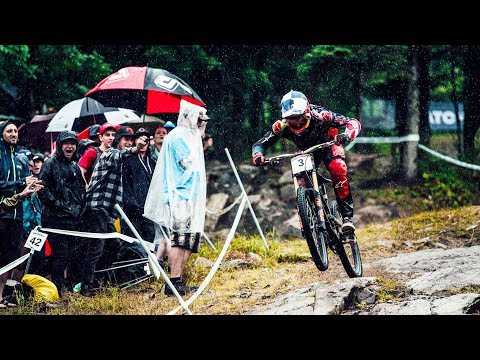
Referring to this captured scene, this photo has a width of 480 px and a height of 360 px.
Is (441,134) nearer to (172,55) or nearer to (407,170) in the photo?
(407,170)

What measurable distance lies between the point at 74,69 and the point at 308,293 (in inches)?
151

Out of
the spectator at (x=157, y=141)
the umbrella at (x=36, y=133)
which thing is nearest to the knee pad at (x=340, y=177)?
the spectator at (x=157, y=141)

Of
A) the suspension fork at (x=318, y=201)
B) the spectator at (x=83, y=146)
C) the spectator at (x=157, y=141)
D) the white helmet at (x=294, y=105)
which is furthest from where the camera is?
the spectator at (x=157, y=141)

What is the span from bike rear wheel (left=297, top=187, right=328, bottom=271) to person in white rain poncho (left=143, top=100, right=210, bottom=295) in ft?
3.00

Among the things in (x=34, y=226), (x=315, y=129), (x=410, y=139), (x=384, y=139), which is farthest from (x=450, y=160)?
(x=34, y=226)

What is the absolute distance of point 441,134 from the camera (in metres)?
9.02

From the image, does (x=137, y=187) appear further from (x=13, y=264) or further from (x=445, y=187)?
(x=445, y=187)

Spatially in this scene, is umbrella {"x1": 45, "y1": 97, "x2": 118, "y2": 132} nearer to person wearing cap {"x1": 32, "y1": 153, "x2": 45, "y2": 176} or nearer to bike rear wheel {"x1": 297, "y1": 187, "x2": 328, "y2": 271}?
person wearing cap {"x1": 32, "y1": 153, "x2": 45, "y2": 176}

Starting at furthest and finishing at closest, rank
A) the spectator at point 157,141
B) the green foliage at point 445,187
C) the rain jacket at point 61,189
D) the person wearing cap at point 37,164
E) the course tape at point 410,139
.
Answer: the course tape at point 410,139
the green foliage at point 445,187
the spectator at point 157,141
the person wearing cap at point 37,164
the rain jacket at point 61,189

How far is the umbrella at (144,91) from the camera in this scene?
18.0 feet

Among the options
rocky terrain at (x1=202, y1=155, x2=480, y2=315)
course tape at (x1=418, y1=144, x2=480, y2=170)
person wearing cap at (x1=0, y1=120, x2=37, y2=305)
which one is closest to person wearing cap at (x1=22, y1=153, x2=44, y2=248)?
person wearing cap at (x1=0, y1=120, x2=37, y2=305)

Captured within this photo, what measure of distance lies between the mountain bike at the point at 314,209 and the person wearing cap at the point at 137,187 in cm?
136

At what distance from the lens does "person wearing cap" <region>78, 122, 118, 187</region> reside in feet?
17.4

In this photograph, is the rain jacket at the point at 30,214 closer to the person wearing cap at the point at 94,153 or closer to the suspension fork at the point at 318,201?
the person wearing cap at the point at 94,153
